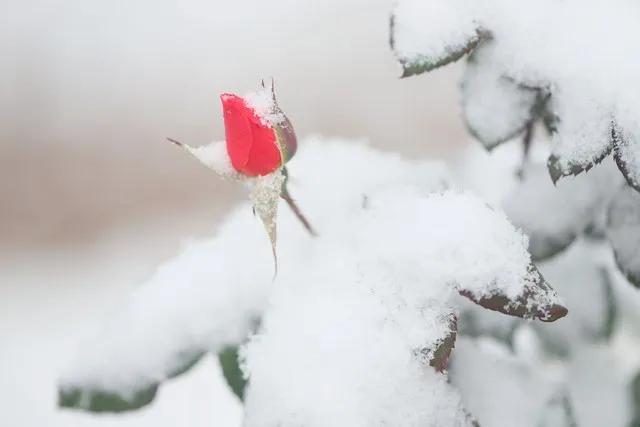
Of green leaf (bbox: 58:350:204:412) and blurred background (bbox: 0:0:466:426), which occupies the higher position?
green leaf (bbox: 58:350:204:412)

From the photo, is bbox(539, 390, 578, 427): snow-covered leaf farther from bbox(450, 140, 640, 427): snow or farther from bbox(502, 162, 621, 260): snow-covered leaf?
bbox(502, 162, 621, 260): snow-covered leaf

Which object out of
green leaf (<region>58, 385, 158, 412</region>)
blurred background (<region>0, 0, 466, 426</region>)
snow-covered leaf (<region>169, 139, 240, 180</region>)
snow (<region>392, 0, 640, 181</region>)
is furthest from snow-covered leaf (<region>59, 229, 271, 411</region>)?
blurred background (<region>0, 0, 466, 426</region>)

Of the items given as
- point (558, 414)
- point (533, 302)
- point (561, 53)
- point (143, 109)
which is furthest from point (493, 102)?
point (143, 109)

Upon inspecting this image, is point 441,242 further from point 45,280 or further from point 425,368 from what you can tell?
point 45,280

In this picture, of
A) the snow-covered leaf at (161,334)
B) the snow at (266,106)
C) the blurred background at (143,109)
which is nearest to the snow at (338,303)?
the snow-covered leaf at (161,334)

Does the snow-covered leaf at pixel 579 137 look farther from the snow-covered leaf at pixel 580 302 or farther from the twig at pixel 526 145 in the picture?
the snow-covered leaf at pixel 580 302

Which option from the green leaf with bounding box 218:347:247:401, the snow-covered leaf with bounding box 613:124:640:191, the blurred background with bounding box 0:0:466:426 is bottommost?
the blurred background with bounding box 0:0:466:426
